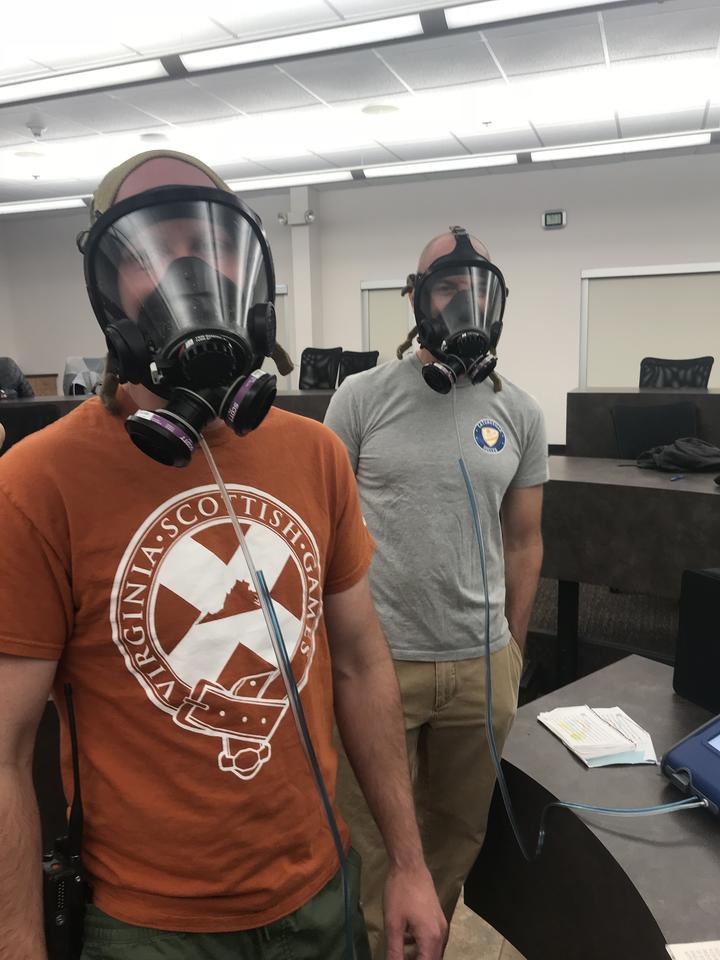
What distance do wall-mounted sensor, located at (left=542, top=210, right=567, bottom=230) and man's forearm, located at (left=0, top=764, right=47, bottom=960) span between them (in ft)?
26.2

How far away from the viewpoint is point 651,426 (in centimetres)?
322

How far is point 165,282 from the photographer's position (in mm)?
764

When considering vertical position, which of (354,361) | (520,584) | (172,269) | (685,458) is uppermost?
(172,269)

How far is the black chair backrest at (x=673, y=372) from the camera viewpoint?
4.93m

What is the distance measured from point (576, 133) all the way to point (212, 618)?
21.9 feet

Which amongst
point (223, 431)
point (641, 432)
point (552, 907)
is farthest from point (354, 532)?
point (641, 432)

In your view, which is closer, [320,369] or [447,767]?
[447,767]

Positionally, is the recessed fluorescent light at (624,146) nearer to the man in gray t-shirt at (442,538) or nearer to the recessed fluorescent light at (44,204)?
the recessed fluorescent light at (44,204)

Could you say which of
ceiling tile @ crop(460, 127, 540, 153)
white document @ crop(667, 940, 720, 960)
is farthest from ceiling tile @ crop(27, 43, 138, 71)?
white document @ crop(667, 940, 720, 960)

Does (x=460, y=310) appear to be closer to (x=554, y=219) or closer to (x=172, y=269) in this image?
(x=172, y=269)

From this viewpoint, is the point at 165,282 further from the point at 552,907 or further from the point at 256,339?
the point at 552,907

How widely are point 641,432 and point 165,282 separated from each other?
2928mm

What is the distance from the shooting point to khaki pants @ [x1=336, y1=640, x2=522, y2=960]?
4.56 ft

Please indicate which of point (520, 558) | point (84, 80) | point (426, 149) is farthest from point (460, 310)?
point (426, 149)
